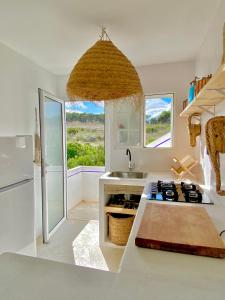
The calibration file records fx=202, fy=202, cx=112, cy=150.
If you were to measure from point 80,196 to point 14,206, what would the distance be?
269 centimetres

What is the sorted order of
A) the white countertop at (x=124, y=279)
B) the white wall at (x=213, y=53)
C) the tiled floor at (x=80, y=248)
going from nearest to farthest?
the white countertop at (x=124, y=279) → the white wall at (x=213, y=53) → the tiled floor at (x=80, y=248)

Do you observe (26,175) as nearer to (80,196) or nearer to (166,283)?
(166,283)

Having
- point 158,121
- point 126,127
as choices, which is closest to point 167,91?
point 158,121

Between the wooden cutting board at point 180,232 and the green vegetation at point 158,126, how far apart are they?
1.64 metres

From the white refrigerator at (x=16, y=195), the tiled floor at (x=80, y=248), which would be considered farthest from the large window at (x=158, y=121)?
the white refrigerator at (x=16, y=195)

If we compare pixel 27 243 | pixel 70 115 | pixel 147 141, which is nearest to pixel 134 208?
pixel 147 141

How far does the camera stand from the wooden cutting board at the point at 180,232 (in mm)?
916

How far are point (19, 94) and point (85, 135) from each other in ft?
7.35

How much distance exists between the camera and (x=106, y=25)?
1719 millimetres

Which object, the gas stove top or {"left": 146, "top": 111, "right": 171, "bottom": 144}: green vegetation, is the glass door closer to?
{"left": 146, "top": 111, "right": 171, "bottom": 144}: green vegetation

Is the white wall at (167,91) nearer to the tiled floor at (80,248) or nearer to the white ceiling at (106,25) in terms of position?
the white ceiling at (106,25)

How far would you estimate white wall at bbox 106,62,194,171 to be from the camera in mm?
2701

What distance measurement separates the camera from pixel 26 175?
1.78m

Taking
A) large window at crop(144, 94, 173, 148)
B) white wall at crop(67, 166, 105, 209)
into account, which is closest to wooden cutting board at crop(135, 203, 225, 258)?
large window at crop(144, 94, 173, 148)
